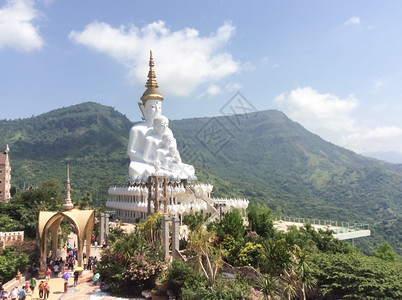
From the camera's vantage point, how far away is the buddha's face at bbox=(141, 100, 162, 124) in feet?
134

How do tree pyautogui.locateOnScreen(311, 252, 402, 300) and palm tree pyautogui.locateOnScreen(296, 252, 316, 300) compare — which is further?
palm tree pyautogui.locateOnScreen(296, 252, 316, 300)

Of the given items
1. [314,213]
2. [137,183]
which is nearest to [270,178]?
[314,213]

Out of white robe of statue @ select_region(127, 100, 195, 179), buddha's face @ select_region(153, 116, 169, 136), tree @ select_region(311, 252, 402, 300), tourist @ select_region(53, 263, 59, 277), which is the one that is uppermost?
buddha's face @ select_region(153, 116, 169, 136)

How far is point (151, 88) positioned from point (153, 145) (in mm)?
7369

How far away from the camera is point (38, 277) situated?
70.2ft

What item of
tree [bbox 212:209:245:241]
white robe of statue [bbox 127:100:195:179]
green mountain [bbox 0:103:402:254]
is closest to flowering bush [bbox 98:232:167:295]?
tree [bbox 212:209:245:241]

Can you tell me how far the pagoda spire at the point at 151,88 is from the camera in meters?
41.1

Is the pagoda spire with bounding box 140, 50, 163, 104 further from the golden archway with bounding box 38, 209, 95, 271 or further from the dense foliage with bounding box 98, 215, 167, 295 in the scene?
the dense foliage with bounding box 98, 215, 167, 295

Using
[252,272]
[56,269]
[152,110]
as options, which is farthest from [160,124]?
[252,272]

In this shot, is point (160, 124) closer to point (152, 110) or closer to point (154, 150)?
point (152, 110)

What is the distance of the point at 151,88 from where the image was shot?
1646 inches

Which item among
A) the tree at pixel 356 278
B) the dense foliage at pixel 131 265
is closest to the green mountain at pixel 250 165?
the dense foliage at pixel 131 265

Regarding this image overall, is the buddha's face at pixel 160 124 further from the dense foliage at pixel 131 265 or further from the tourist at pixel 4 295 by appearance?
the tourist at pixel 4 295

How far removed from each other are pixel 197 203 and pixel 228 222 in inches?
399
